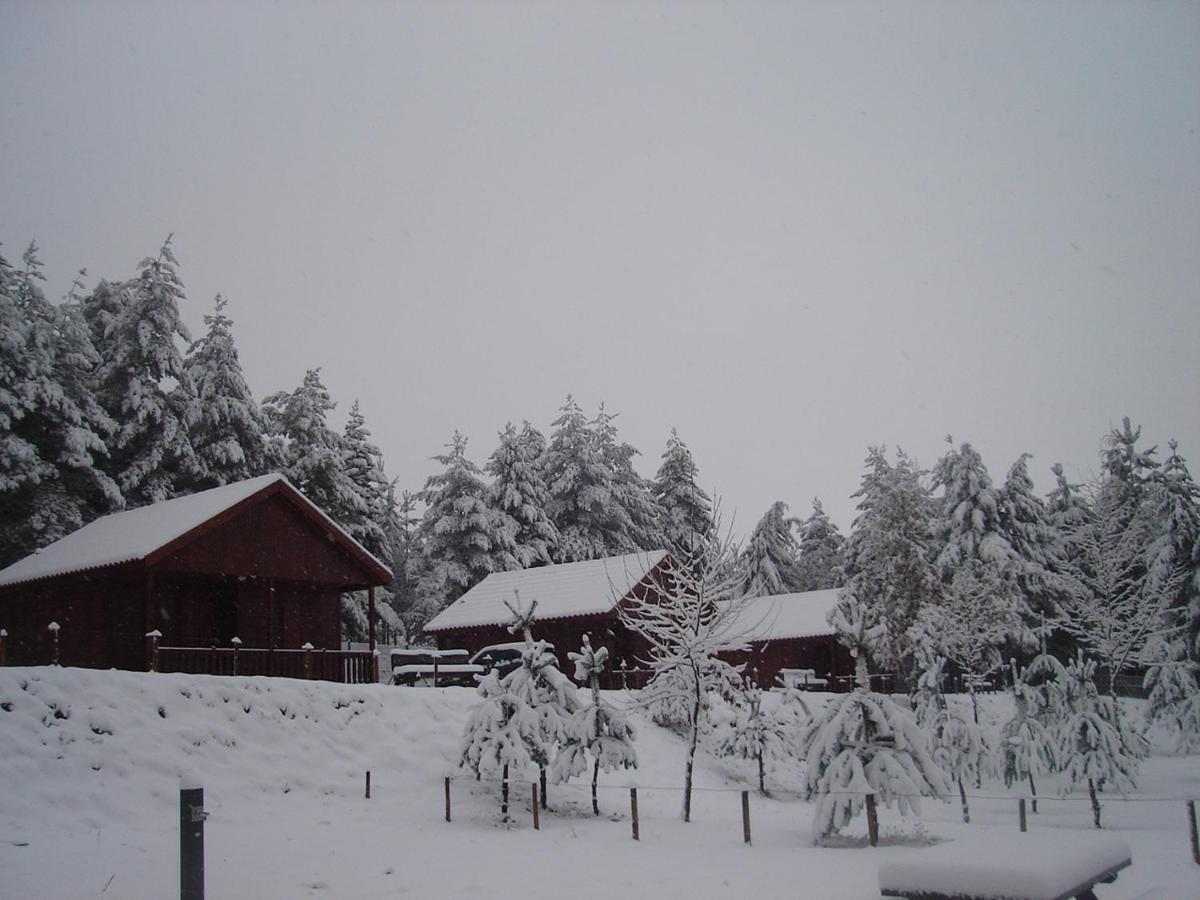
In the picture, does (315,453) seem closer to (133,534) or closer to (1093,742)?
(133,534)

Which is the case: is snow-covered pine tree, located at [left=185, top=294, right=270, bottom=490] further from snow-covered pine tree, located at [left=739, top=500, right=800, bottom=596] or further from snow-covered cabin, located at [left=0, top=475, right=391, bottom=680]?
snow-covered pine tree, located at [left=739, top=500, right=800, bottom=596]

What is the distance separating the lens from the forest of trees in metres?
32.1

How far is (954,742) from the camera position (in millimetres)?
20422

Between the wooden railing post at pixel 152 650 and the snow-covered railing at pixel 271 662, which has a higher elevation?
the wooden railing post at pixel 152 650

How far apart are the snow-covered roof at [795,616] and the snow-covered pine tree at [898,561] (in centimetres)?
174

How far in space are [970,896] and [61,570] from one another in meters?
22.4

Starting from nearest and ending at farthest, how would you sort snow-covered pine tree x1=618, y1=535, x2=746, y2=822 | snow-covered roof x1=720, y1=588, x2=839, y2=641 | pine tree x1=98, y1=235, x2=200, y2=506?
snow-covered pine tree x1=618, y1=535, x2=746, y2=822, pine tree x1=98, y1=235, x2=200, y2=506, snow-covered roof x1=720, y1=588, x2=839, y2=641

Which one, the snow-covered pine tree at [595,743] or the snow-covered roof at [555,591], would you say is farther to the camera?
the snow-covered roof at [555,591]

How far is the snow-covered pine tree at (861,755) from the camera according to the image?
539 inches

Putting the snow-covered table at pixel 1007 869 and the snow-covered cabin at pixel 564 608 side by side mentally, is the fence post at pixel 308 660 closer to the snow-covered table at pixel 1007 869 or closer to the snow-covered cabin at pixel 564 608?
the snow-covered cabin at pixel 564 608

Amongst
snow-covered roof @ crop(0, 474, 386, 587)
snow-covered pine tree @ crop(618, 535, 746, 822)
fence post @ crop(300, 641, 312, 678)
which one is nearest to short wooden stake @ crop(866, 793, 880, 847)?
snow-covered pine tree @ crop(618, 535, 746, 822)

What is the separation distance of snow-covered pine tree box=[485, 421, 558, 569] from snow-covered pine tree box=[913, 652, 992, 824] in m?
29.3

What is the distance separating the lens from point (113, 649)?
76.8ft

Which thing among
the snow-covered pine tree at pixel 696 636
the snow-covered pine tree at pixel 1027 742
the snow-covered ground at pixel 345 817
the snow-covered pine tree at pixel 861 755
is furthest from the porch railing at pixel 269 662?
the snow-covered pine tree at pixel 1027 742
